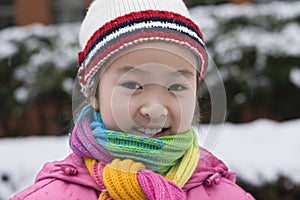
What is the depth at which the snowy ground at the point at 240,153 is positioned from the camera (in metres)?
4.23

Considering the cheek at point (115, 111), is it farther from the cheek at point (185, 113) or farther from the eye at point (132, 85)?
the cheek at point (185, 113)

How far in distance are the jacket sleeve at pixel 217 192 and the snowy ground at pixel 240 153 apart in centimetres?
166

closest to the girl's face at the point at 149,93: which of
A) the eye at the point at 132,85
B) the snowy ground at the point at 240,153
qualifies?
the eye at the point at 132,85

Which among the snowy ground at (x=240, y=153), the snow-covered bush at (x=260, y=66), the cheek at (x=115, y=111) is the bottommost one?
the snow-covered bush at (x=260, y=66)

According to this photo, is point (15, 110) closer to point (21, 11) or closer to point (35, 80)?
point (35, 80)

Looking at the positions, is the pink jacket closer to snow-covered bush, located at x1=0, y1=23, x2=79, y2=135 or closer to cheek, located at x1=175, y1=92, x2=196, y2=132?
cheek, located at x1=175, y1=92, x2=196, y2=132

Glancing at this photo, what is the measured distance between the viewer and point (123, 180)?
1917 mm

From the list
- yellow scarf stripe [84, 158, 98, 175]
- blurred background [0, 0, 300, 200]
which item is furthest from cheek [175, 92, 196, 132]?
blurred background [0, 0, 300, 200]

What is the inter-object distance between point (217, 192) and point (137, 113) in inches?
17.3

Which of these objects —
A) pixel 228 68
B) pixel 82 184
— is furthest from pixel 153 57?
pixel 228 68

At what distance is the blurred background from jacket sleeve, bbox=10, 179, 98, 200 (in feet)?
14.1

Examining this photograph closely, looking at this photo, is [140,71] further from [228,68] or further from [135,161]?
[228,68]

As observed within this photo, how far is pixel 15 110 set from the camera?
6.99 m

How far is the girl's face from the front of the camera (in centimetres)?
188
